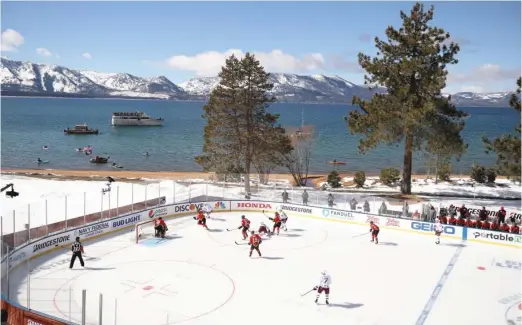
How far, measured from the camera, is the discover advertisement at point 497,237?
26.8 meters

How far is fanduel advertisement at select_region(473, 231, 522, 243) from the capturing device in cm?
2684

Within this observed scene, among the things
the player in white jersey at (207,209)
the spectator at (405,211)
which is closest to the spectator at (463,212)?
the spectator at (405,211)

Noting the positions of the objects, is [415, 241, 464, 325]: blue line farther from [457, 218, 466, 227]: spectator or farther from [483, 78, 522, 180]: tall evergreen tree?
[483, 78, 522, 180]: tall evergreen tree

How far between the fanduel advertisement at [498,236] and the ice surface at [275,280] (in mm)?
929

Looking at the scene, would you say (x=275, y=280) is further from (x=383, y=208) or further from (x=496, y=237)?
(x=496, y=237)

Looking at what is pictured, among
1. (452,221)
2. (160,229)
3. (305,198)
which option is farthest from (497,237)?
(160,229)

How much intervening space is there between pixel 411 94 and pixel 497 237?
14.9 meters

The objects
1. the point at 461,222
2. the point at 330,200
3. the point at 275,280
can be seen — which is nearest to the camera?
the point at 275,280

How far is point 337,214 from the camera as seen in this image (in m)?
32.5

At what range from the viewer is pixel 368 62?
40.2 metres

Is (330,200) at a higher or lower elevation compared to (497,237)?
higher

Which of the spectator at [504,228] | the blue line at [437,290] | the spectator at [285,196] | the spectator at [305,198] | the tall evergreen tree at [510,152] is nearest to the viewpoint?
the blue line at [437,290]

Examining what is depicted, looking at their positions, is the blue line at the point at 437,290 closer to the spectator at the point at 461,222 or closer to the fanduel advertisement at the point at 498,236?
the fanduel advertisement at the point at 498,236

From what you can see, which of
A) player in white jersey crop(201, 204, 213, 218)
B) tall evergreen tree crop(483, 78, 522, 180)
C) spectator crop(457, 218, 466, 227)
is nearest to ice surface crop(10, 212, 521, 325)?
spectator crop(457, 218, 466, 227)
